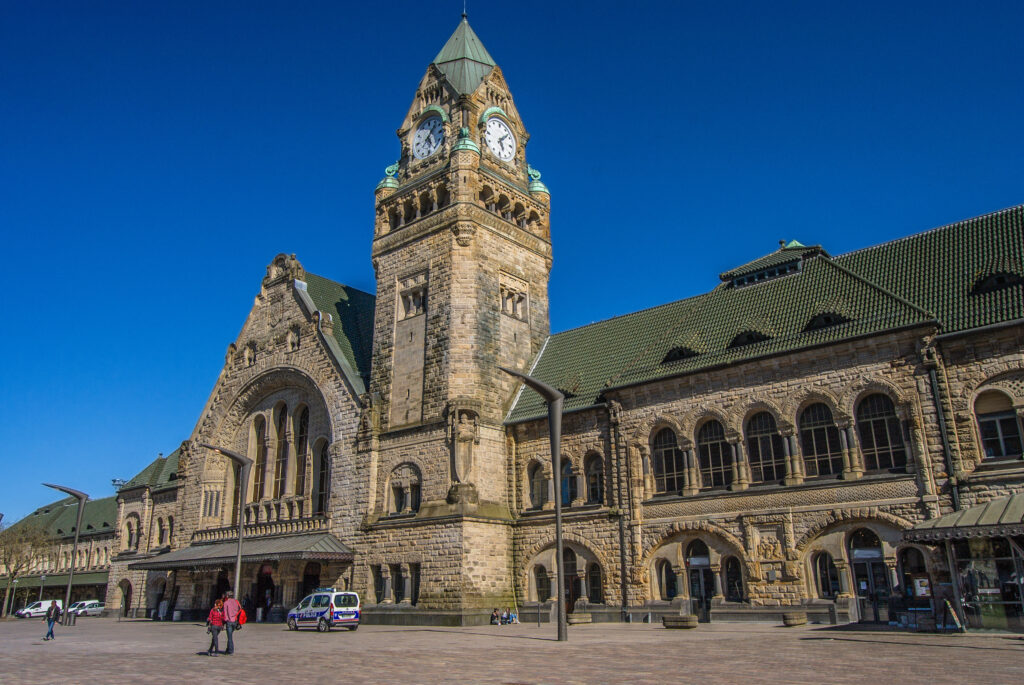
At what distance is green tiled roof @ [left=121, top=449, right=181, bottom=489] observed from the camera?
52812 mm

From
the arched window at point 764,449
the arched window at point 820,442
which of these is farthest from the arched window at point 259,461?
the arched window at point 820,442

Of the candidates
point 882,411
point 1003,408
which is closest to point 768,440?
point 882,411

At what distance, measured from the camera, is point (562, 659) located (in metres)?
16.0

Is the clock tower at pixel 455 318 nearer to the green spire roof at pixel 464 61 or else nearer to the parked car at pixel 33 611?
the green spire roof at pixel 464 61

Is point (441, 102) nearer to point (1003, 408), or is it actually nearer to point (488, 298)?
point (488, 298)

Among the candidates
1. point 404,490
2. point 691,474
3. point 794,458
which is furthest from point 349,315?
point 794,458

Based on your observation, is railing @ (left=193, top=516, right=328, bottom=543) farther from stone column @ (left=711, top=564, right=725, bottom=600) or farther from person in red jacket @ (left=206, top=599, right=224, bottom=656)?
stone column @ (left=711, top=564, right=725, bottom=600)

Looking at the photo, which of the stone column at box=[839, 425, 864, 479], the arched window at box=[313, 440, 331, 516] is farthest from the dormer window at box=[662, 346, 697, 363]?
the arched window at box=[313, 440, 331, 516]

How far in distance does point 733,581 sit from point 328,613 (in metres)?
15.0

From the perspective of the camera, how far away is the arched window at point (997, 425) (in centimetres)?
2369

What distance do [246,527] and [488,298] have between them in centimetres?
1839

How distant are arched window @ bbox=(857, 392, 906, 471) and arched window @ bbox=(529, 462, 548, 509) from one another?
13.4 m

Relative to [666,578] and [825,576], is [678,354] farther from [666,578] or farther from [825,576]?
[825,576]

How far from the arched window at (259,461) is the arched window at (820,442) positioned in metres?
28.7
